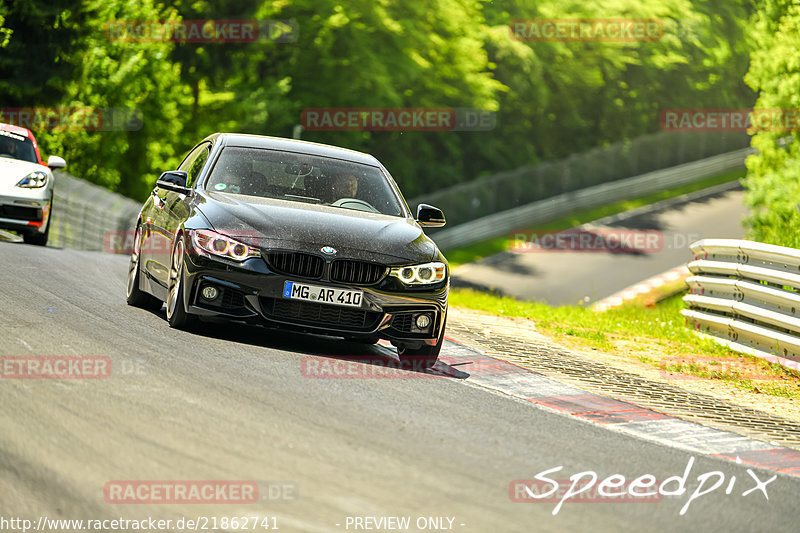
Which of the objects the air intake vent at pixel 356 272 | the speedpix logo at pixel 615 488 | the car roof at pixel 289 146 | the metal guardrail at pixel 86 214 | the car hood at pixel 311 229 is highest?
the car roof at pixel 289 146

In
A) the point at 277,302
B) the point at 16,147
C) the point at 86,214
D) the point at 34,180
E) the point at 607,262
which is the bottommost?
the point at 607,262

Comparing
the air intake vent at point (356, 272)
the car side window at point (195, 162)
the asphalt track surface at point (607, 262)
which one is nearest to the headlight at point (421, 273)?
the air intake vent at point (356, 272)

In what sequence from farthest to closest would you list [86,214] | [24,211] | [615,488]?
1. [86,214]
2. [24,211]
3. [615,488]

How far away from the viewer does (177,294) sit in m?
8.52

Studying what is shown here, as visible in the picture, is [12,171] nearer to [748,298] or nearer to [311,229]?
[311,229]

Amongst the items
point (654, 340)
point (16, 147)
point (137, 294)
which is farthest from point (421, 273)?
point (16, 147)

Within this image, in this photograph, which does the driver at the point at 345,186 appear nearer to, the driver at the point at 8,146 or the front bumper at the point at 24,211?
the front bumper at the point at 24,211

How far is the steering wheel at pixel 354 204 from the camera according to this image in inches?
369

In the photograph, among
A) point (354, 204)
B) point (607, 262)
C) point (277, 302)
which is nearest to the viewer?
point (277, 302)

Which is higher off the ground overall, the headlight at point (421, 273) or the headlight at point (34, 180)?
the headlight at point (421, 273)

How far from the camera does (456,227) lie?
4594cm

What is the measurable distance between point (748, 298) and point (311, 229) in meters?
5.95

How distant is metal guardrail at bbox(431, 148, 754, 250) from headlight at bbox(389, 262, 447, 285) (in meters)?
34.3

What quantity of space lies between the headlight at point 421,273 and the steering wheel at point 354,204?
1.02 m
